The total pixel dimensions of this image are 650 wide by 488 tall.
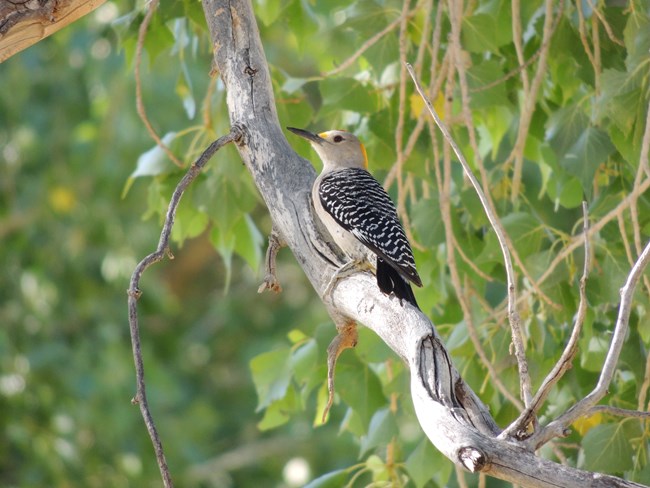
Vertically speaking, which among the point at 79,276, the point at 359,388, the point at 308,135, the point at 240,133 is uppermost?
the point at 240,133

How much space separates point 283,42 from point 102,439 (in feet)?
16.7

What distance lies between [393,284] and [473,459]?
1078 mm

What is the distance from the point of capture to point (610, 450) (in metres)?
3.27

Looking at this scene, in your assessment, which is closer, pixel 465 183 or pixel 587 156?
pixel 587 156

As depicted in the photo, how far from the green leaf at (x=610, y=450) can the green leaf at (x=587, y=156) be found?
0.76m

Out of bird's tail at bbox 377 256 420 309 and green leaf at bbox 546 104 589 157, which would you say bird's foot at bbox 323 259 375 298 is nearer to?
bird's tail at bbox 377 256 420 309

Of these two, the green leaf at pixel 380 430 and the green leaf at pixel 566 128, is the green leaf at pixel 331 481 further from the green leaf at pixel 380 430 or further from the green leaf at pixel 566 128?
the green leaf at pixel 566 128

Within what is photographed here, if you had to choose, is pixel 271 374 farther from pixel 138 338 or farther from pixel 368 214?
pixel 138 338

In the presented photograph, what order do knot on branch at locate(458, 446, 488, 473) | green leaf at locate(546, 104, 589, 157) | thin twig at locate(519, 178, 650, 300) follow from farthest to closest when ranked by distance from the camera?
green leaf at locate(546, 104, 589, 157) → thin twig at locate(519, 178, 650, 300) → knot on branch at locate(458, 446, 488, 473)

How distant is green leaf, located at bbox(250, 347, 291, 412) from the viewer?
157 inches

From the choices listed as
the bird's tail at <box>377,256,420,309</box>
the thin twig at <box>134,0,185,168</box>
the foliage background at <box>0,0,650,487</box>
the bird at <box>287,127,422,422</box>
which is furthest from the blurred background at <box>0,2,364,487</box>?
the bird's tail at <box>377,256,420,309</box>

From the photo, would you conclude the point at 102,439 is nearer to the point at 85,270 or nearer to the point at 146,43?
the point at 85,270

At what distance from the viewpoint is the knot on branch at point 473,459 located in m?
1.97

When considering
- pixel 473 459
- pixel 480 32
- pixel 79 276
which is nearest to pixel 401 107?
pixel 480 32
